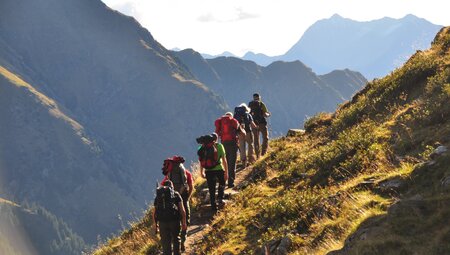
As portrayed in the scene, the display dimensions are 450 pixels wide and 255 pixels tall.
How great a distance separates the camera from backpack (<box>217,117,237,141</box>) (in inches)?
662

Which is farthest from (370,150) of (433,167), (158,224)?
(158,224)

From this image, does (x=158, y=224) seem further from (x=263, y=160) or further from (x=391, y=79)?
(x=391, y=79)

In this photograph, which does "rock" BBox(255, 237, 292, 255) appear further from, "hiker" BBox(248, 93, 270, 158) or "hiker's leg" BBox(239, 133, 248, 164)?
"hiker" BBox(248, 93, 270, 158)

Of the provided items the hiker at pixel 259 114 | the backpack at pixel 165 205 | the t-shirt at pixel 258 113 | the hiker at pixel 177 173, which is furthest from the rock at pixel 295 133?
the backpack at pixel 165 205

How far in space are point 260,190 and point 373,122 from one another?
4457mm

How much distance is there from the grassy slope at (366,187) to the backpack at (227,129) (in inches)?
71.9

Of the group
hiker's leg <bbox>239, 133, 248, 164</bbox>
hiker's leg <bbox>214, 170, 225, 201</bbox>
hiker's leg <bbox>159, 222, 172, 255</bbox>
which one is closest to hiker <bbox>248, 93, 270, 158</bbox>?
hiker's leg <bbox>239, 133, 248, 164</bbox>

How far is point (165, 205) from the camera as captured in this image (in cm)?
1066

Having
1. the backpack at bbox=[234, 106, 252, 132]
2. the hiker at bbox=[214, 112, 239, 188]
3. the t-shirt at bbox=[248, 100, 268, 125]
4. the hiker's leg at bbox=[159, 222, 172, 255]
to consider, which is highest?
the t-shirt at bbox=[248, 100, 268, 125]

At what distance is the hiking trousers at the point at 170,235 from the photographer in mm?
10797

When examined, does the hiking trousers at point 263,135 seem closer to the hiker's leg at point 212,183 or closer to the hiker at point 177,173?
the hiker's leg at point 212,183

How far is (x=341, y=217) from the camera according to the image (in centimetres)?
807

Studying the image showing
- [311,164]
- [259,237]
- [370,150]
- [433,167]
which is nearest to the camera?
[433,167]

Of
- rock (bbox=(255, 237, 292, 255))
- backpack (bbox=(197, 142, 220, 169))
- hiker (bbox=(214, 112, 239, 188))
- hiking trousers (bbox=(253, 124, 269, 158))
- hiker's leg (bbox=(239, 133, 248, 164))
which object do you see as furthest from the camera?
hiking trousers (bbox=(253, 124, 269, 158))
